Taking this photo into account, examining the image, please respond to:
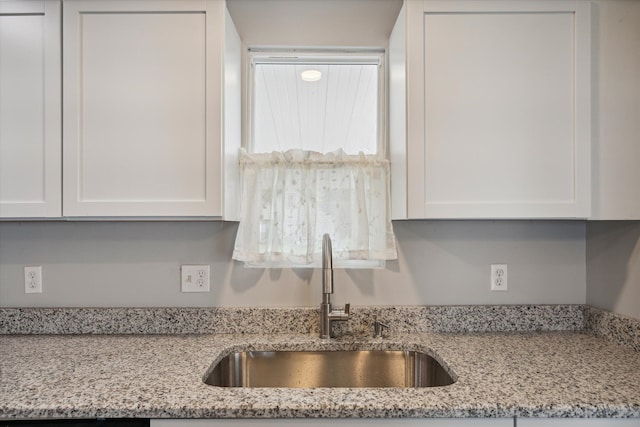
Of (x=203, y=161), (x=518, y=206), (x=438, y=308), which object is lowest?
(x=438, y=308)

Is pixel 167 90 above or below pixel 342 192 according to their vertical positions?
above

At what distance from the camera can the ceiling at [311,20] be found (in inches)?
69.7

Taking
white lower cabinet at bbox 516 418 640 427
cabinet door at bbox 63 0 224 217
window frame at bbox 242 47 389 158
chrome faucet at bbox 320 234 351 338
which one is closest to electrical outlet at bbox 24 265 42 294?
cabinet door at bbox 63 0 224 217

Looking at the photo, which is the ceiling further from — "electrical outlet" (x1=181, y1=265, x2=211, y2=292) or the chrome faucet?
"electrical outlet" (x1=181, y1=265, x2=211, y2=292)

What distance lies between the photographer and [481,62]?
1.43 metres

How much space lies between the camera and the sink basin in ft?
5.05

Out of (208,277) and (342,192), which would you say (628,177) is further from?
(208,277)

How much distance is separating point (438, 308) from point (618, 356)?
60 centimetres

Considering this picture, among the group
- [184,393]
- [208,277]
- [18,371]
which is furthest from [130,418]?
[208,277]

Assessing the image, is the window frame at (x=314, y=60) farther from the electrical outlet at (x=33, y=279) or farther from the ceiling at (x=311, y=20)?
the electrical outlet at (x=33, y=279)

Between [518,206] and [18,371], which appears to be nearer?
[18,371]

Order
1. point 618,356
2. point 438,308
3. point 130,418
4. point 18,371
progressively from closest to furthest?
point 130,418, point 18,371, point 618,356, point 438,308

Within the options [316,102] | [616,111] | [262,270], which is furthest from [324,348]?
[616,111]

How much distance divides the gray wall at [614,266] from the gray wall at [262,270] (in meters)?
0.05
